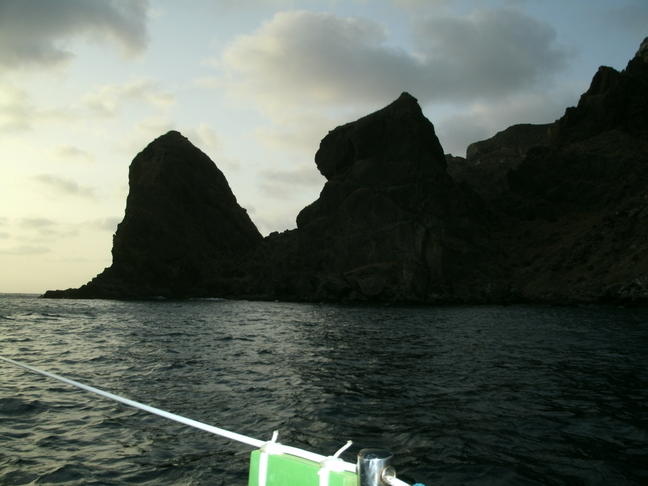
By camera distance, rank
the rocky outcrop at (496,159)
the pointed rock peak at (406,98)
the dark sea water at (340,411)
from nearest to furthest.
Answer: the dark sea water at (340,411) < the pointed rock peak at (406,98) < the rocky outcrop at (496,159)

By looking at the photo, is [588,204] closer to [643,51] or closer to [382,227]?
[382,227]

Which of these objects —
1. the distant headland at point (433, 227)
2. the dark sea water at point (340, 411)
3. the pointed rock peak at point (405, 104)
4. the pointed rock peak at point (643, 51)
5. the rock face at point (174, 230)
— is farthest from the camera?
the rock face at point (174, 230)

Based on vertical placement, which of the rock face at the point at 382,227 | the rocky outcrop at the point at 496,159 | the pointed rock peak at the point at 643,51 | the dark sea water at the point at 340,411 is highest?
the pointed rock peak at the point at 643,51

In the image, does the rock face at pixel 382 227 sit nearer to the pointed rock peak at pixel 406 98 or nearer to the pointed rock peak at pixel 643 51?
the pointed rock peak at pixel 406 98

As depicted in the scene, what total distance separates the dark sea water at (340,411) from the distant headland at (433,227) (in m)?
57.6

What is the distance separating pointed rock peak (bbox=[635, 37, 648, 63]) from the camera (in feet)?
410

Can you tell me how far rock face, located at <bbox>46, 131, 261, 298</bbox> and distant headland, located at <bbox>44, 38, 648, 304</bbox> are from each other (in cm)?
53

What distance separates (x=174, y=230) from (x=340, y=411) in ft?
456

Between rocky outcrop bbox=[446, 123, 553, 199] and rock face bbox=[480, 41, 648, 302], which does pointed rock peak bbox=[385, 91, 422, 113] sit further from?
rock face bbox=[480, 41, 648, 302]

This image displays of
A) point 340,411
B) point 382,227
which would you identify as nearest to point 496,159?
point 382,227

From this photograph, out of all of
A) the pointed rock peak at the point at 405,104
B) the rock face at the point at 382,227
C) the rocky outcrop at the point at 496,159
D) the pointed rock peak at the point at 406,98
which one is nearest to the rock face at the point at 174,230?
the rock face at the point at 382,227

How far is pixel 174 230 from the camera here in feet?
470

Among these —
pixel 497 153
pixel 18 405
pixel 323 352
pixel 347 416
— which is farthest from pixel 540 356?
pixel 497 153

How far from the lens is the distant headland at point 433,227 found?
85.6 meters
